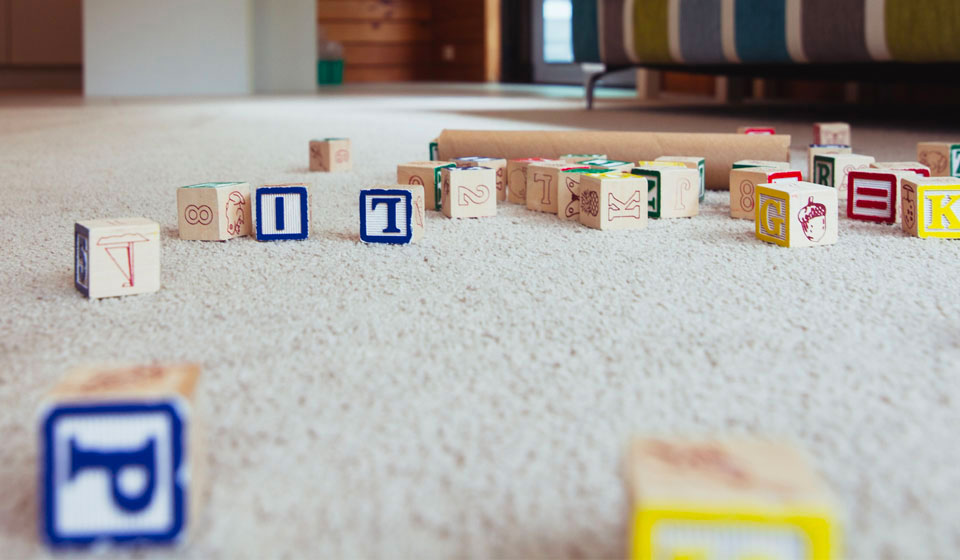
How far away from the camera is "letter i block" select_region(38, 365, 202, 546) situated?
0.39 meters

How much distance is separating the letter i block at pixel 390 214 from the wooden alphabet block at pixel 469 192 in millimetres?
171

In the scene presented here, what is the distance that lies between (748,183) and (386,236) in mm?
512

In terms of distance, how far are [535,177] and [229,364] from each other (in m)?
0.75

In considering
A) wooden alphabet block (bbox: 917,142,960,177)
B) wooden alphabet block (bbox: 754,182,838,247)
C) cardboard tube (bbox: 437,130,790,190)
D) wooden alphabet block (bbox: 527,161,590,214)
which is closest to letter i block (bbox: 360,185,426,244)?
wooden alphabet block (bbox: 527,161,590,214)

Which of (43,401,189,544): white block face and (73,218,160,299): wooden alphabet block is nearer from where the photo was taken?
(43,401,189,544): white block face

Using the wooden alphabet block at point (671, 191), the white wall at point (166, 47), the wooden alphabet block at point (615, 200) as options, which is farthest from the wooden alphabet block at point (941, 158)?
the white wall at point (166, 47)

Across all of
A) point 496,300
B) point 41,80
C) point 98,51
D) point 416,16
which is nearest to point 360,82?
point 416,16

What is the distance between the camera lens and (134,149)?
84.4 inches

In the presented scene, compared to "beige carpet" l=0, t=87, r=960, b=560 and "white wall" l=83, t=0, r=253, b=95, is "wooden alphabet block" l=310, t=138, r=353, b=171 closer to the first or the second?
"beige carpet" l=0, t=87, r=960, b=560

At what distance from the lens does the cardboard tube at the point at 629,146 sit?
5.01ft

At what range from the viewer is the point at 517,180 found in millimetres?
1410

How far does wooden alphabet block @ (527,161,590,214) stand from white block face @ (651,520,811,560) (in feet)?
3.11

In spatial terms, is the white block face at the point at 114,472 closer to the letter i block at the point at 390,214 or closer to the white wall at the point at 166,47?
the letter i block at the point at 390,214

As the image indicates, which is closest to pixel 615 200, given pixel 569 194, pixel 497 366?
pixel 569 194
